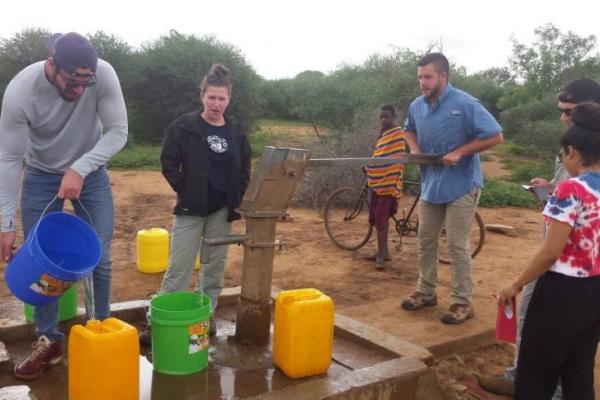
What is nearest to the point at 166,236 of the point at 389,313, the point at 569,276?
the point at 389,313

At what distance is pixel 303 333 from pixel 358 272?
10.9ft

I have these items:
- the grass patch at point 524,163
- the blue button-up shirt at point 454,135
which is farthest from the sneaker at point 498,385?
the grass patch at point 524,163

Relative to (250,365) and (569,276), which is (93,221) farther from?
(569,276)

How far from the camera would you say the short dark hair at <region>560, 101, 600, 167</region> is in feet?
8.10

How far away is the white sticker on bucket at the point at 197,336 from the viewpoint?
293 cm

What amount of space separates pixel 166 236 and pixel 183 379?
3.09 metres

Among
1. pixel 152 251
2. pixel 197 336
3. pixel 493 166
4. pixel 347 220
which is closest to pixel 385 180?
pixel 347 220

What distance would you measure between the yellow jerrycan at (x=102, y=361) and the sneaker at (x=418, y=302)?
2.51 meters

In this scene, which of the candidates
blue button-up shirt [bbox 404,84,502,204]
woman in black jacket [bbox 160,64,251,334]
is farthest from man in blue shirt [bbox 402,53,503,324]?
woman in black jacket [bbox 160,64,251,334]

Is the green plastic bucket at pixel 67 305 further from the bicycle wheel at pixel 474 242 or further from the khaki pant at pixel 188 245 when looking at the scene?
the bicycle wheel at pixel 474 242

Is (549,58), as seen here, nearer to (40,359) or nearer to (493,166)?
(493,166)

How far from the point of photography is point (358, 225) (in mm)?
8508

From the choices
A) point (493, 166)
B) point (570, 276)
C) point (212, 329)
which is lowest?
point (212, 329)

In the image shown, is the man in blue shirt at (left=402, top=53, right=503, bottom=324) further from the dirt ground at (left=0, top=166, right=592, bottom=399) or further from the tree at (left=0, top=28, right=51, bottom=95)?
the tree at (left=0, top=28, right=51, bottom=95)
